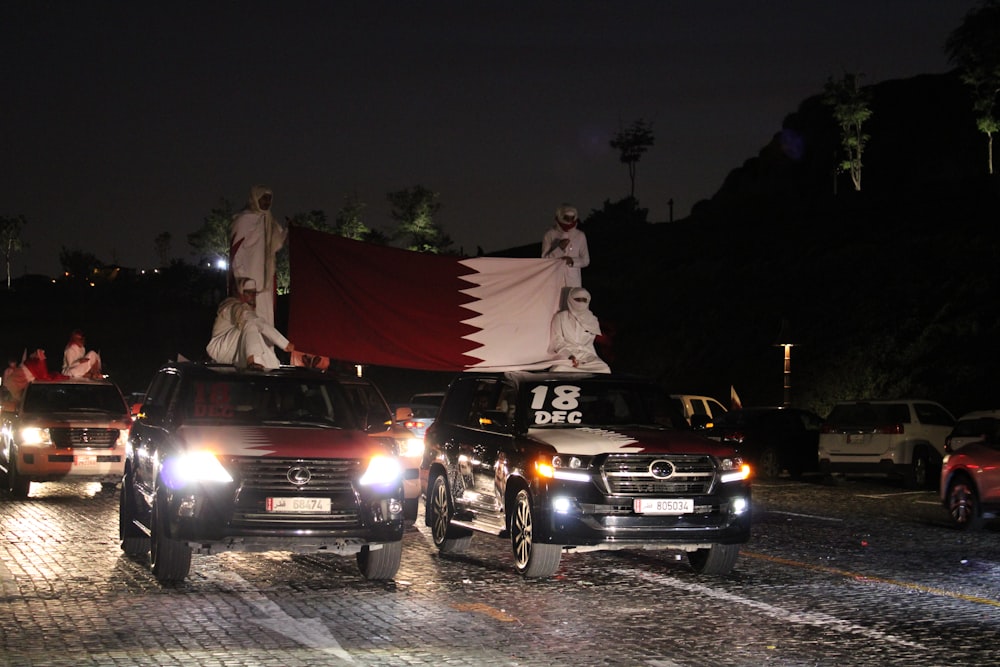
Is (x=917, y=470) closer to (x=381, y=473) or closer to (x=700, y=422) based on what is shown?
(x=700, y=422)

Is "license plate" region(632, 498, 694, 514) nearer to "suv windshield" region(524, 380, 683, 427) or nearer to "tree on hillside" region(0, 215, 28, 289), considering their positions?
"suv windshield" region(524, 380, 683, 427)

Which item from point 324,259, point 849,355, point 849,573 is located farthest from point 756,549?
point 849,355

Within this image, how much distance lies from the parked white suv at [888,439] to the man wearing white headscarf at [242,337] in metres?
14.5

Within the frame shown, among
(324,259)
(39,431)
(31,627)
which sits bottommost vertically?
(31,627)

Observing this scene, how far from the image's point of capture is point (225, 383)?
40.4ft

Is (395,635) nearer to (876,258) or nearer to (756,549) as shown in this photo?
(756,549)

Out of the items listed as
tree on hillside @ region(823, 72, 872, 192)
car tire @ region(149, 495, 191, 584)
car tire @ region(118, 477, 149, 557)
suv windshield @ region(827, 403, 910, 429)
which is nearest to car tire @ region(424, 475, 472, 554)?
car tire @ region(118, 477, 149, 557)

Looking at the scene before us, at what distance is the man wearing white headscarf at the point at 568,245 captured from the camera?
624 inches

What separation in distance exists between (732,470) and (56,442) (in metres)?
12.3

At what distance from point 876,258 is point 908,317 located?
8.60 m

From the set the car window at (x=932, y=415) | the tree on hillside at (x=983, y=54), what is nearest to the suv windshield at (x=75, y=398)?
the car window at (x=932, y=415)

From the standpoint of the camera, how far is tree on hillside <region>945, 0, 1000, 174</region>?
71500 mm

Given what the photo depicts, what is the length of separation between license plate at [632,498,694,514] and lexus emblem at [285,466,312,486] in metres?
2.84

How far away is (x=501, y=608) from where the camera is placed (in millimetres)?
10188
